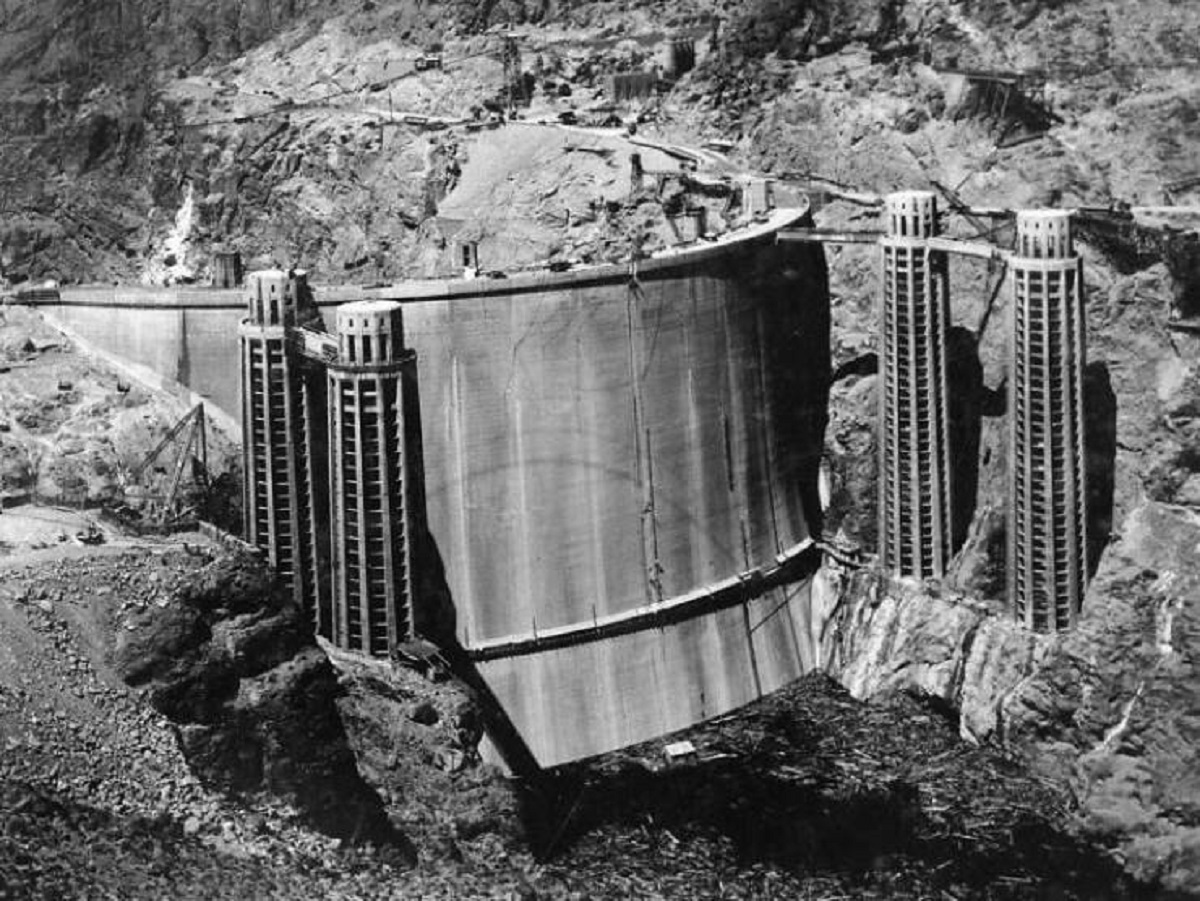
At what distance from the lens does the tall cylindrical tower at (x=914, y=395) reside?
8194 centimetres

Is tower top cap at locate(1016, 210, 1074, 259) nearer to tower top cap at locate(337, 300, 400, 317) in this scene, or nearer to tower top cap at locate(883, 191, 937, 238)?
tower top cap at locate(883, 191, 937, 238)

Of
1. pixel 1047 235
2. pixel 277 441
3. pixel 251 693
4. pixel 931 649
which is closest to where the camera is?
pixel 251 693

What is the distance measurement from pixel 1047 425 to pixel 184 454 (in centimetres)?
3210

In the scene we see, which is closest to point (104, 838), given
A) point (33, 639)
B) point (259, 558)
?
point (33, 639)

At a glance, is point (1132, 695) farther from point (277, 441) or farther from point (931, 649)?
point (277, 441)

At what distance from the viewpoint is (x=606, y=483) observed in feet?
255

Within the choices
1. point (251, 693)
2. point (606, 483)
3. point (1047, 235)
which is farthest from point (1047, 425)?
point (251, 693)

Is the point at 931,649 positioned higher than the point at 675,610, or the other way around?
the point at 675,610

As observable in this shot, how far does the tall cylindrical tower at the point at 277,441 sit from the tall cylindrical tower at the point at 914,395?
24677 mm

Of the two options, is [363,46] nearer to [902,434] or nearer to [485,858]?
[902,434]

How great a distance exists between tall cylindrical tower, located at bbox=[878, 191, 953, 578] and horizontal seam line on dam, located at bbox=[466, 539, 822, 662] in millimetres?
3974

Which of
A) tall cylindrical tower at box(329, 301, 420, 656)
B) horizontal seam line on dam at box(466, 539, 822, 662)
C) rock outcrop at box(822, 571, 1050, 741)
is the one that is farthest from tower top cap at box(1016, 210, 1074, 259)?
tall cylindrical tower at box(329, 301, 420, 656)

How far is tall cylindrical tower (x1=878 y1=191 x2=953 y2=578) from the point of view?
81.9m

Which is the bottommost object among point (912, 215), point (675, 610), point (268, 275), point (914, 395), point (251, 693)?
point (675, 610)
